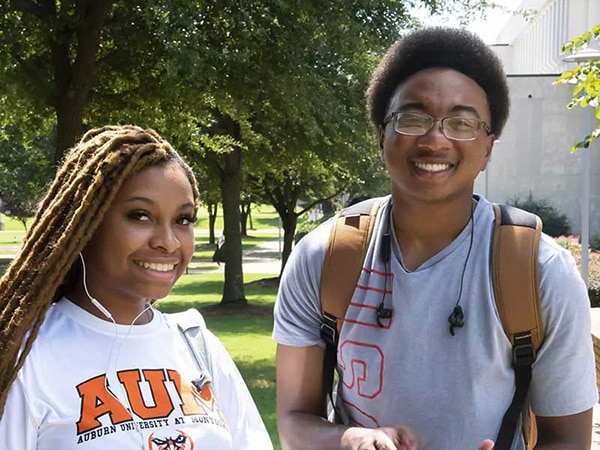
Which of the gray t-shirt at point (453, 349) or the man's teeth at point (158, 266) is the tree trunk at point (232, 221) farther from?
the gray t-shirt at point (453, 349)

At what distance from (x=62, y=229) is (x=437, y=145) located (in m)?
1.02

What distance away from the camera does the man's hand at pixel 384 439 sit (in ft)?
6.21

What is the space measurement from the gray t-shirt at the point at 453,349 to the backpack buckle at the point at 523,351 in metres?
0.02

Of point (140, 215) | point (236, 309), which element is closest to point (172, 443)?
point (140, 215)

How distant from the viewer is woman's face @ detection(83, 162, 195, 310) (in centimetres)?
209

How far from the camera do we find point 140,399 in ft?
6.43

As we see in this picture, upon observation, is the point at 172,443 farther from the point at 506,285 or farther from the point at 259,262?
the point at 259,262

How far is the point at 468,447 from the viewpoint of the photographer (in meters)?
1.99

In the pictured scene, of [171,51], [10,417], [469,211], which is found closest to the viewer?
[10,417]

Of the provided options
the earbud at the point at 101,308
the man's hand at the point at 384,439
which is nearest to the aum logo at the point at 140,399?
the earbud at the point at 101,308

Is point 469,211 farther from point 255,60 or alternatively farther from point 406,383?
point 255,60

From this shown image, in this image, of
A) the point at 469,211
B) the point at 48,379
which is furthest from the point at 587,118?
the point at 48,379

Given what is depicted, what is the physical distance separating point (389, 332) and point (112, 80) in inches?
380

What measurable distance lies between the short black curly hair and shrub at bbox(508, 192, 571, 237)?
104 feet
